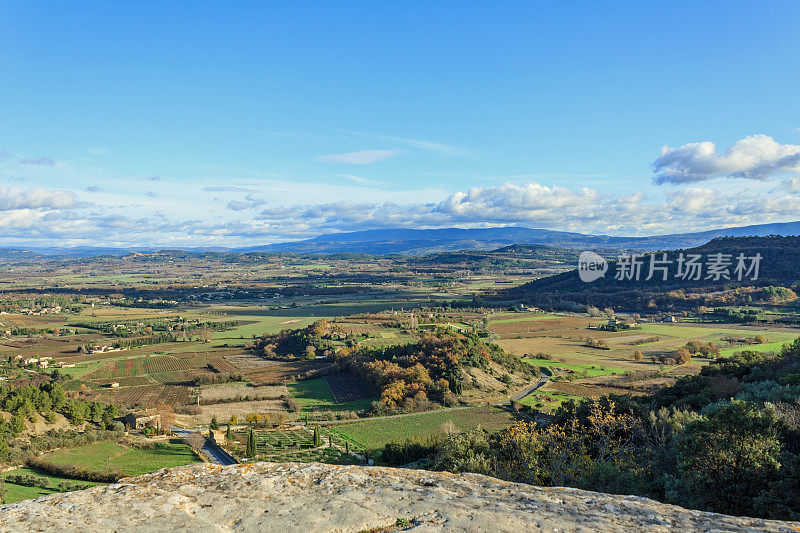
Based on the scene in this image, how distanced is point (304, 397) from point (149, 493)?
60.0 metres

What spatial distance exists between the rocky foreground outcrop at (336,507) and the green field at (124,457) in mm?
Answer: 30311

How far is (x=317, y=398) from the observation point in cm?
6531

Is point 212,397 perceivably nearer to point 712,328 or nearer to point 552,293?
point 712,328

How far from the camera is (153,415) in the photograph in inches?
2039

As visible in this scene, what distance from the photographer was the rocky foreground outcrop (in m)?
7.58

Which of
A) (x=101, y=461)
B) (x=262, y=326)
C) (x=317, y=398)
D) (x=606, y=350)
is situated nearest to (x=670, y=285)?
(x=606, y=350)

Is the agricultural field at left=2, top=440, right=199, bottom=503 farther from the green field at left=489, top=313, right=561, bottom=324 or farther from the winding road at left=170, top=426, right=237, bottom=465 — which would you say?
the green field at left=489, top=313, right=561, bottom=324

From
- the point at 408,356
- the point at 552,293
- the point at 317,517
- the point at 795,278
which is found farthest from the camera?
the point at 552,293

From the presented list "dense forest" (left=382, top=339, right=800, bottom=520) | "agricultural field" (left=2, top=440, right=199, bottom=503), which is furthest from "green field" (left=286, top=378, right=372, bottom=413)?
"dense forest" (left=382, top=339, right=800, bottom=520)

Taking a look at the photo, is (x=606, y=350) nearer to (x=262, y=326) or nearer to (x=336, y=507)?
(x=262, y=326)

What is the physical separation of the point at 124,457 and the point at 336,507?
131 ft

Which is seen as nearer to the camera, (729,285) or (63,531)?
(63,531)

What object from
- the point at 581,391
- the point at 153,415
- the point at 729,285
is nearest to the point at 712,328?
the point at 729,285

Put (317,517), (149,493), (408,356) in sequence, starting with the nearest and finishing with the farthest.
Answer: (317,517), (149,493), (408,356)
